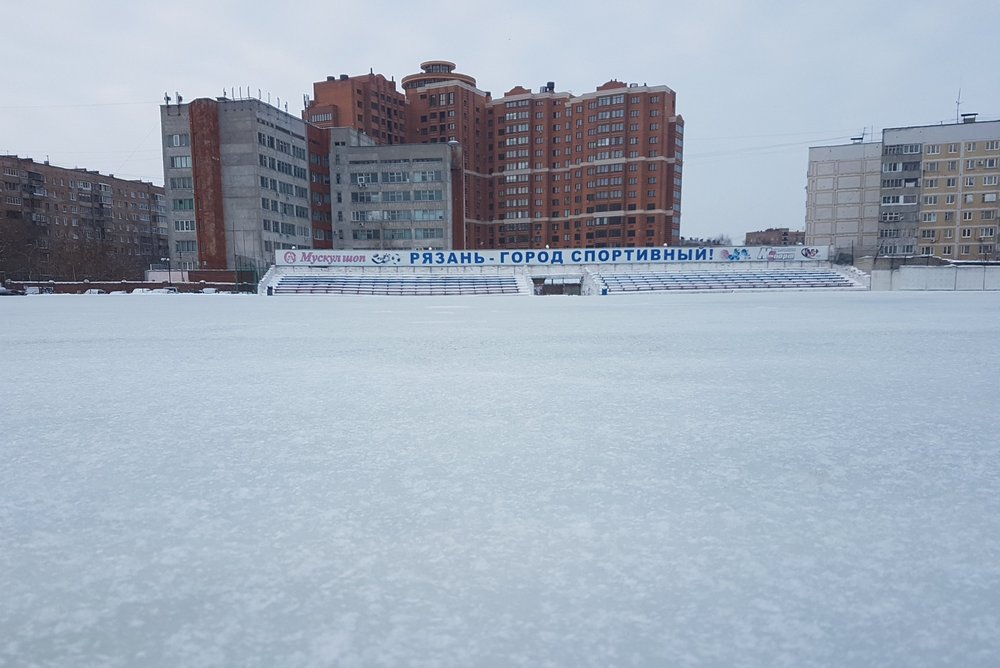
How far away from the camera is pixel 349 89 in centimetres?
7844

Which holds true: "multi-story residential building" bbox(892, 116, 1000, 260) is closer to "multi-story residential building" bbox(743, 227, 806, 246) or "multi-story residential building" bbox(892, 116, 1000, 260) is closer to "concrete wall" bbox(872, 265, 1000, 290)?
"concrete wall" bbox(872, 265, 1000, 290)

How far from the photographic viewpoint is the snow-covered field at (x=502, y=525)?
1.63 metres

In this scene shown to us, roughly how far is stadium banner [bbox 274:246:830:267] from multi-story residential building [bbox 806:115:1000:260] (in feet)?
104

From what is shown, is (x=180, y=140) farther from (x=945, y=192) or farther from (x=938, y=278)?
(x=945, y=192)

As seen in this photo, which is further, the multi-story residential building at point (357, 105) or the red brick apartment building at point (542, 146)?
the red brick apartment building at point (542, 146)

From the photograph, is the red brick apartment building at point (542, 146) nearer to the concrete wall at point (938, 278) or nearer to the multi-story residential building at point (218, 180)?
the multi-story residential building at point (218, 180)

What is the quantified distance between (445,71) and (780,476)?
105624 mm

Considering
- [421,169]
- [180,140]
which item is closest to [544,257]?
[421,169]

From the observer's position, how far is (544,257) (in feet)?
131

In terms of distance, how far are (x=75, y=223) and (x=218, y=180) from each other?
4440 centimetres

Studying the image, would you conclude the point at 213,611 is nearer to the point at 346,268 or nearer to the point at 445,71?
the point at 346,268

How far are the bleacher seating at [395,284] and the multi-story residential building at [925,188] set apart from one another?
46.4m

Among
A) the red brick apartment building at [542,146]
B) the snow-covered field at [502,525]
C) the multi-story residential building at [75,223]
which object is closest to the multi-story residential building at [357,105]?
the red brick apartment building at [542,146]

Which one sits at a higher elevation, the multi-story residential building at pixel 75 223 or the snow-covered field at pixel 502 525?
the multi-story residential building at pixel 75 223
